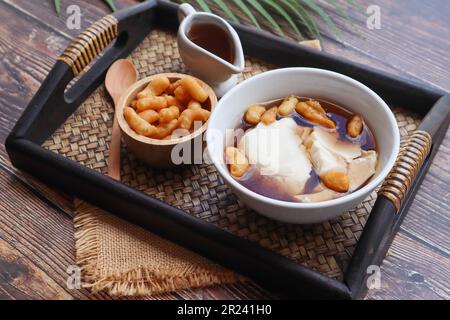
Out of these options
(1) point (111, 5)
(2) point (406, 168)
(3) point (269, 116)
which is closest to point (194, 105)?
(3) point (269, 116)

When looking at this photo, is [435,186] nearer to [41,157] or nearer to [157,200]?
[157,200]

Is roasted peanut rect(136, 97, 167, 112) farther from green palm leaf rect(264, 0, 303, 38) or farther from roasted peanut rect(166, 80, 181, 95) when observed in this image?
green palm leaf rect(264, 0, 303, 38)

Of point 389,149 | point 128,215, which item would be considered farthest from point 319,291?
point 128,215

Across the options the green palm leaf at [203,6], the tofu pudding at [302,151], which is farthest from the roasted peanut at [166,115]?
the green palm leaf at [203,6]

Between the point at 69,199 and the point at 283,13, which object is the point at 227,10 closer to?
the point at 283,13

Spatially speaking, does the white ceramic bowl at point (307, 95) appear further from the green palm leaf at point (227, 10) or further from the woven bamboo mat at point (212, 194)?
the green palm leaf at point (227, 10)

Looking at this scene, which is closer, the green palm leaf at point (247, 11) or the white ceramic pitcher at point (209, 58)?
the white ceramic pitcher at point (209, 58)
